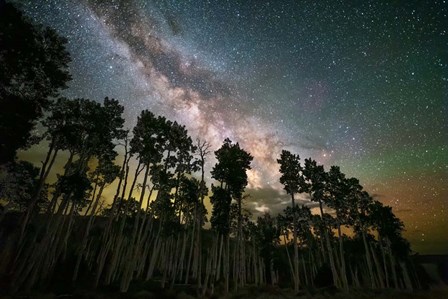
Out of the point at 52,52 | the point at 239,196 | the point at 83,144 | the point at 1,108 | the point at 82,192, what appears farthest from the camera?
the point at 239,196

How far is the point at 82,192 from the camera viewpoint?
22.2m

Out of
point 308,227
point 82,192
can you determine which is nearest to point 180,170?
point 82,192

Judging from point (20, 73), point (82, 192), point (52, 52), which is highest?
point (52, 52)

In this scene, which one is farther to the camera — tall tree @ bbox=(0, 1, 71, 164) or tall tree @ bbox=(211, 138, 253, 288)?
tall tree @ bbox=(211, 138, 253, 288)

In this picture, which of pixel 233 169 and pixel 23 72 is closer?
pixel 23 72

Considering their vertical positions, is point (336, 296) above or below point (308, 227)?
below

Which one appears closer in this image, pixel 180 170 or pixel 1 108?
pixel 1 108

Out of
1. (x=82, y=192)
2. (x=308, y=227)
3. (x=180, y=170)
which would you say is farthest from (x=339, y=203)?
(x=82, y=192)

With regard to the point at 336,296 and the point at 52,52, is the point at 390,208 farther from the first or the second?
the point at 52,52

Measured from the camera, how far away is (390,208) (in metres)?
43.6

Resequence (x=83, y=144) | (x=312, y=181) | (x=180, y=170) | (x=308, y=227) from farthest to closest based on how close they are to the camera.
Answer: (x=308, y=227)
(x=312, y=181)
(x=180, y=170)
(x=83, y=144)

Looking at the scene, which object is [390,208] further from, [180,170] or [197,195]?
[180,170]

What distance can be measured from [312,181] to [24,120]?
31.8 meters

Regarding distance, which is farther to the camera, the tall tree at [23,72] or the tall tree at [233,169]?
the tall tree at [233,169]
